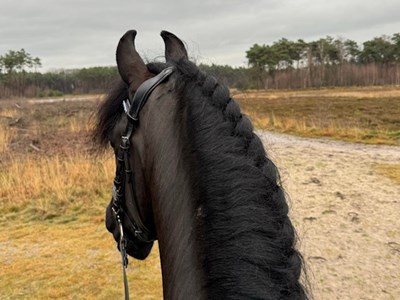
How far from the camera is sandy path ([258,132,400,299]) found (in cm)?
509

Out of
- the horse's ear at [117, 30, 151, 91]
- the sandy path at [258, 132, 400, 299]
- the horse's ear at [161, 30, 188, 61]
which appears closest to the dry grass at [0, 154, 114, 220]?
the sandy path at [258, 132, 400, 299]

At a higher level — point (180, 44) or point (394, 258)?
point (180, 44)

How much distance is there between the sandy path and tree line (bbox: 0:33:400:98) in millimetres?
55785

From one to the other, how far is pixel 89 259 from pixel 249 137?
18.0 feet

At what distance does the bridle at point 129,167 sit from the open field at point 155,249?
563 mm

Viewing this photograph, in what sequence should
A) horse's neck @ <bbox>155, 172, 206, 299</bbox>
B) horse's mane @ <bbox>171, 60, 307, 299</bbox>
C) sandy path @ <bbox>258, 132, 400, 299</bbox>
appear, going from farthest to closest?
1. sandy path @ <bbox>258, 132, 400, 299</bbox>
2. horse's neck @ <bbox>155, 172, 206, 299</bbox>
3. horse's mane @ <bbox>171, 60, 307, 299</bbox>

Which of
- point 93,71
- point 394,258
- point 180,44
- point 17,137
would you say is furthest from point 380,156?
point 93,71

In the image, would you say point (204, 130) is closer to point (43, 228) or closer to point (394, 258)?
point (394, 258)

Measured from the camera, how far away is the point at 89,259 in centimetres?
632

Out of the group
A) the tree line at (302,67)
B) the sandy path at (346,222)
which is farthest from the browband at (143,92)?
the tree line at (302,67)

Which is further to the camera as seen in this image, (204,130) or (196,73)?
(196,73)

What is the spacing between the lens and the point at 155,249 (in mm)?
6652

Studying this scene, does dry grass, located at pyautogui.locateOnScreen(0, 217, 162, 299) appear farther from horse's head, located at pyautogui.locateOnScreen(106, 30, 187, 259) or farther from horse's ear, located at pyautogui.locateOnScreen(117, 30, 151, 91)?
horse's ear, located at pyautogui.locateOnScreen(117, 30, 151, 91)

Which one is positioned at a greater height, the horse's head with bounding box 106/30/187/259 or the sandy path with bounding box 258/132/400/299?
the horse's head with bounding box 106/30/187/259
